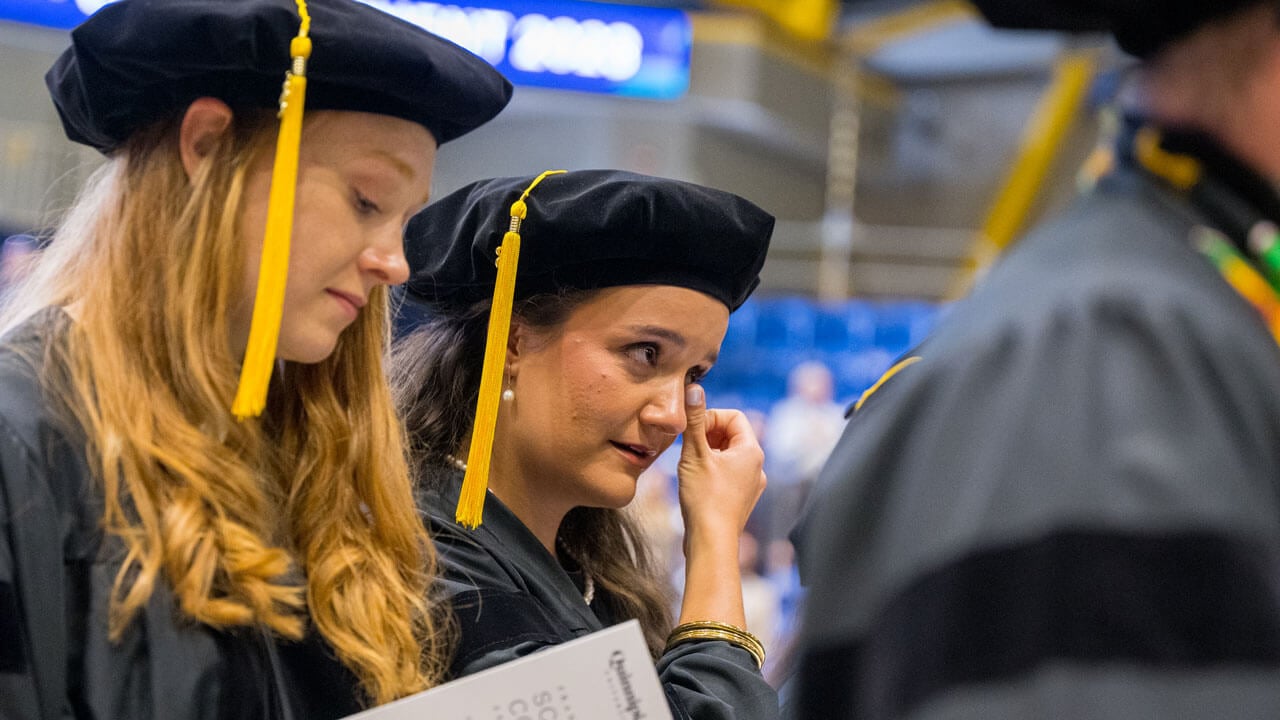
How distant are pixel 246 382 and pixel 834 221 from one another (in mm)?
9548

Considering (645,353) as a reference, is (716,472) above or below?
below

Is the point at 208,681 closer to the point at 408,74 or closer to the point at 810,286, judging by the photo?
the point at 408,74

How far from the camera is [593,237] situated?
1.84m

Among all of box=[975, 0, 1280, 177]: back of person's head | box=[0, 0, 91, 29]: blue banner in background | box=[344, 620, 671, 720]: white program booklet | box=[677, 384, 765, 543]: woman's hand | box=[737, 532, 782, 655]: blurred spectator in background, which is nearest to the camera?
box=[975, 0, 1280, 177]: back of person's head

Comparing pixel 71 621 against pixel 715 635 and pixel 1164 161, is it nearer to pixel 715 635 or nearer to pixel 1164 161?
pixel 715 635

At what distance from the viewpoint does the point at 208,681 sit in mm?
1286

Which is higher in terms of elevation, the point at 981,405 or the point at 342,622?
the point at 981,405

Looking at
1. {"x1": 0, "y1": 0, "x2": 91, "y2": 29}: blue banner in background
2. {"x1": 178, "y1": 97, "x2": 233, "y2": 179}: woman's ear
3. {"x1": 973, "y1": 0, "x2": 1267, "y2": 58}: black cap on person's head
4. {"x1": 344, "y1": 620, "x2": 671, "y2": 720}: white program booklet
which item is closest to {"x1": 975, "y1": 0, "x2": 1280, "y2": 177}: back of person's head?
{"x1": 973, "y1": 0, "x2": 1267, "y2": 58}: black cap on person's head

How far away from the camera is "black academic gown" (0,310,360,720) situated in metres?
1.18

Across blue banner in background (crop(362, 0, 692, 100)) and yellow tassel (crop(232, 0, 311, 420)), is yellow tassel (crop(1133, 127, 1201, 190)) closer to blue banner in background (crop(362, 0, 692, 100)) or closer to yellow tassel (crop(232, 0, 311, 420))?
yellow tassel (crop(232, 0, 311, 420))

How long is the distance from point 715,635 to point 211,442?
2.41 feet

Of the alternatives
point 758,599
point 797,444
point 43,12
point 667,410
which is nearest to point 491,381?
point 667,410

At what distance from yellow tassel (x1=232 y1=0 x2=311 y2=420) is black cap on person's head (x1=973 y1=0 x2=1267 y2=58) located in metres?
0.77

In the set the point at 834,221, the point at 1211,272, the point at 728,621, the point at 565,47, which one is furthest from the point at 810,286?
the point at 1211,272
